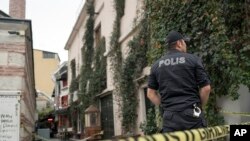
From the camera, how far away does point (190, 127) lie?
13.8ft

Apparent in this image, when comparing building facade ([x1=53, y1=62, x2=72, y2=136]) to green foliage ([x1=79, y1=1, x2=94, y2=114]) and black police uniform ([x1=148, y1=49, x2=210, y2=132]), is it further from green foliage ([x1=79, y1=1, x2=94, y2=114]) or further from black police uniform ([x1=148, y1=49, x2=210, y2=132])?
black police uniform ([x1=148, y1=49, x2=210, y2=132])

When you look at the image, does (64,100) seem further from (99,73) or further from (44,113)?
(99,73)

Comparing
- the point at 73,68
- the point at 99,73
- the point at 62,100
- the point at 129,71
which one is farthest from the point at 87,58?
the point at 62,100

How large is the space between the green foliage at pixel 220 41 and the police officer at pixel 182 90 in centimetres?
341

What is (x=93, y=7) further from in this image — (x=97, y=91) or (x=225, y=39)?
(x=225, y=39)

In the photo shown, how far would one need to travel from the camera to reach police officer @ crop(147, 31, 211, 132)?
4.24 meters

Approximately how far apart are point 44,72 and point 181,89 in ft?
156

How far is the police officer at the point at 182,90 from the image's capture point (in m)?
4.24

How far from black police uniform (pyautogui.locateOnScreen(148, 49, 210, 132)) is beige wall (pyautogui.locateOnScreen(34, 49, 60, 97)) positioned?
A: 4560cm

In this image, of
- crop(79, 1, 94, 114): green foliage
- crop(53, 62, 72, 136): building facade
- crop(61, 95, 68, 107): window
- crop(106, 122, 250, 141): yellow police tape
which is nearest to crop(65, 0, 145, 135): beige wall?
crop(79, 1, 94, 114): green foliage

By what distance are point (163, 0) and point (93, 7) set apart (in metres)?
11.1

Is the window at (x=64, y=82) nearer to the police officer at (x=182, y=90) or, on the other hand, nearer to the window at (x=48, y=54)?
the window at (x=48, y=54)

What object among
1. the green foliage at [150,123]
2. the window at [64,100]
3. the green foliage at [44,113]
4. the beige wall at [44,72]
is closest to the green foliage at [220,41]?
the green foliage at [150,123]

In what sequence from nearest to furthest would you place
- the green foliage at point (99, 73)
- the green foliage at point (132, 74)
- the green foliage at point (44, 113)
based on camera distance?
the green foliage at point (132, 74)
the green foliage at point (99, 73)
the green foliage at point (44, 113)
